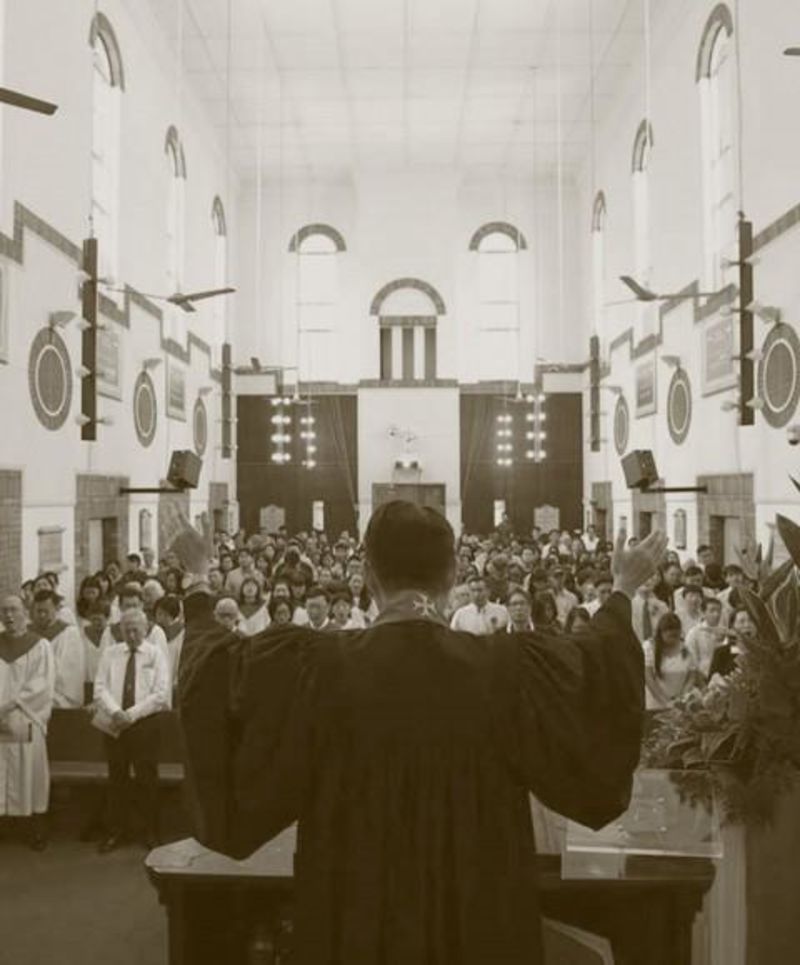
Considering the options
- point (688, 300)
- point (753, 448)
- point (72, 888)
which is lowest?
point (72, 888)

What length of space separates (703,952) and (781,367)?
33.6 feet

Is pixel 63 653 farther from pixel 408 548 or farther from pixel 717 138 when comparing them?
pixel 717 138

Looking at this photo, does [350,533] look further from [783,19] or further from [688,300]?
[783,19]

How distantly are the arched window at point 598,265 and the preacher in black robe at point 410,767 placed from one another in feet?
79.7

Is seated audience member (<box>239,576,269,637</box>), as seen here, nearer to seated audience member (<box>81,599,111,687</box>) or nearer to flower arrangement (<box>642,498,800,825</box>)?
seated audience member (<box>81,599,111,687</box>)

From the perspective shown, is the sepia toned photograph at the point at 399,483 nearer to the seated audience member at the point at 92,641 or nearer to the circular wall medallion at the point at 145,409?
the seated audience member at the point at 92,641

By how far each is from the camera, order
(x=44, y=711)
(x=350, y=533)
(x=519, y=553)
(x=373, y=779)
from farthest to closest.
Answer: (x=350, y=533), (x=519, y=553), (x=44, y=711), (x=373, y=779)

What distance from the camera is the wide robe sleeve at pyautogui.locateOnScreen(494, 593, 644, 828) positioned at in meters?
2.77

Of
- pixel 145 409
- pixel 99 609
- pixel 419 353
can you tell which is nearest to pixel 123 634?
pixel 99 609

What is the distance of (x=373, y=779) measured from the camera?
280cm

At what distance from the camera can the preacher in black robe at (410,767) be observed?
2.78 meters

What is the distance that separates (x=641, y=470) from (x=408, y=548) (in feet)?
48.0

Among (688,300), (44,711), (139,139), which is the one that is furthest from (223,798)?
(139,139)

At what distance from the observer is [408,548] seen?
2.87 metres
